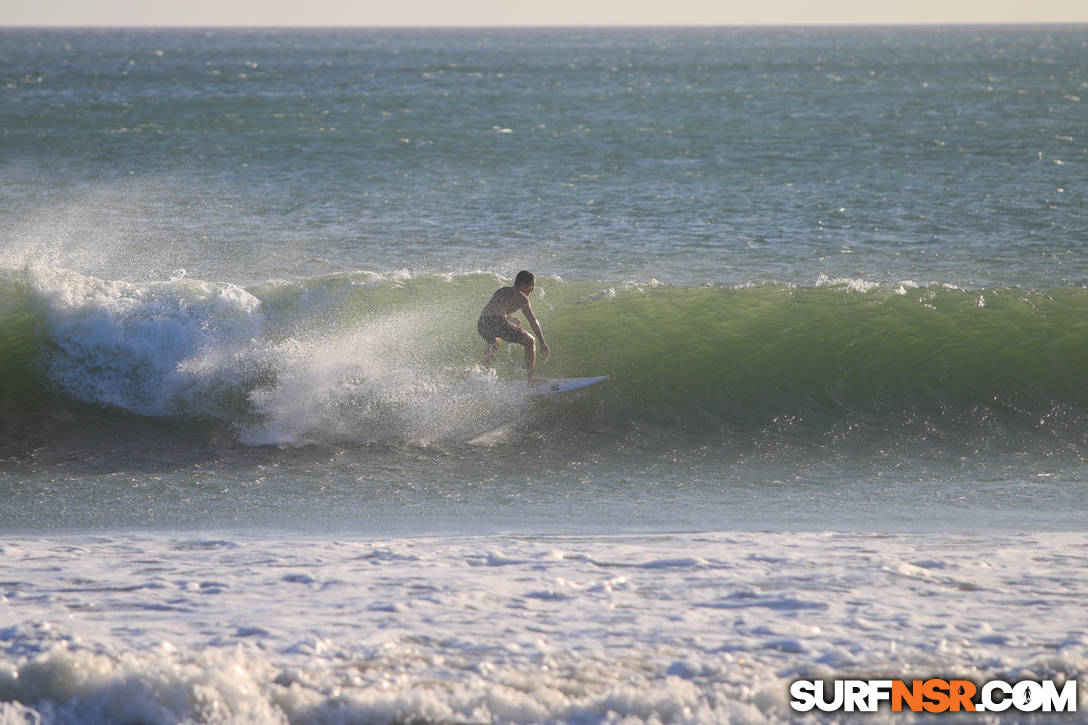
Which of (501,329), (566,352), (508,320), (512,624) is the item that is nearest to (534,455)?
(501,329)

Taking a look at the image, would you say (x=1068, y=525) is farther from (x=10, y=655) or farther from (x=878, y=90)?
(x=878, y=90)

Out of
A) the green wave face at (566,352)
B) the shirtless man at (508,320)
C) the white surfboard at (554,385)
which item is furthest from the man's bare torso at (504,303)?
the white surfboard at (554,385)

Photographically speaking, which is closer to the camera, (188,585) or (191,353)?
(188,585)

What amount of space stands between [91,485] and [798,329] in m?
8.47

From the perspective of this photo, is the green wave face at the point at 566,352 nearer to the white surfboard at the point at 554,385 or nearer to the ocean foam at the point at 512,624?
the white surfboard at the point at 554,385

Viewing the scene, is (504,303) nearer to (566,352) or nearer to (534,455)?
(566,352)

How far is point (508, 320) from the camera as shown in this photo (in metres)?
11.7

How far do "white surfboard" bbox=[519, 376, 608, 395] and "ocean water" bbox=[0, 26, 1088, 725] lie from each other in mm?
259

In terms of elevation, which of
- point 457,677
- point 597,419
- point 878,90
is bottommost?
point 457,677

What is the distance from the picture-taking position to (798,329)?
13.5 meters

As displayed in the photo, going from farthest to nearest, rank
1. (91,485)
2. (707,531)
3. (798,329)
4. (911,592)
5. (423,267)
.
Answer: (423,267)
(798,329)
(91,485)
(707,531)
(911,592)

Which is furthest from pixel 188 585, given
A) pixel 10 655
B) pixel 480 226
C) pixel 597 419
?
pixel 480 226

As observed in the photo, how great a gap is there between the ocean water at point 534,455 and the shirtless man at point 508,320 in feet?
1.67

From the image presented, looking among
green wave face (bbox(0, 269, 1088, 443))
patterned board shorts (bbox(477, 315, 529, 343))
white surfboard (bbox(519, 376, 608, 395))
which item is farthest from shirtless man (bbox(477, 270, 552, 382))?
green wave face (bbox(0, 269, 1088, 443))
